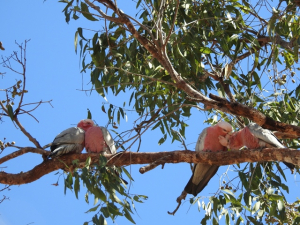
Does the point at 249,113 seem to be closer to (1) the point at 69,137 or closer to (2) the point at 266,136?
(2) the point at 266,136

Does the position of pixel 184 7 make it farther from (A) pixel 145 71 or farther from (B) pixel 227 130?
(B) pixel 227 130

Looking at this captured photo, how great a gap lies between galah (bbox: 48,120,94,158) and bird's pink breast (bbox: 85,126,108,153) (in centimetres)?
6

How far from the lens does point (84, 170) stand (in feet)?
10.6

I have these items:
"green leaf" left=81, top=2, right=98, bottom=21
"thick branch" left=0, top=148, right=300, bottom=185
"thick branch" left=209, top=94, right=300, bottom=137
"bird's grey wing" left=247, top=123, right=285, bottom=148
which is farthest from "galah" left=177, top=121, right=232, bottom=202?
"green leaf" left=81, top=2, right=98, bottom=21

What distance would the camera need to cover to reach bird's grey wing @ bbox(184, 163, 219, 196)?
4.25 metres

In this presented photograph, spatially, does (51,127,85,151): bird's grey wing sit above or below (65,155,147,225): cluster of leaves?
above

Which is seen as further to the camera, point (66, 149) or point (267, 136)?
point (66, 149)

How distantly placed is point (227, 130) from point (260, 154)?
0.77 meters

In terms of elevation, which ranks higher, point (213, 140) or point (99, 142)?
point (99, 142)

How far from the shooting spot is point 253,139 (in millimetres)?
3984

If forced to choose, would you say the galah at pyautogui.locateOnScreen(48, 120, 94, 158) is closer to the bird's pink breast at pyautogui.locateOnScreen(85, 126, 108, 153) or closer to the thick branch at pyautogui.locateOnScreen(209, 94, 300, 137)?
the bird's pink breast at pyautogui.locateOnScreen(85, 126, 108, 153)

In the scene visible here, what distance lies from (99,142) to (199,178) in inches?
39.2

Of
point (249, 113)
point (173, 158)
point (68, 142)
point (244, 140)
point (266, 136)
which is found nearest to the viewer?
point (249, 113)

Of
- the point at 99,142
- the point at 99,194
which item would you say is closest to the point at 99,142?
the point at 99,142
